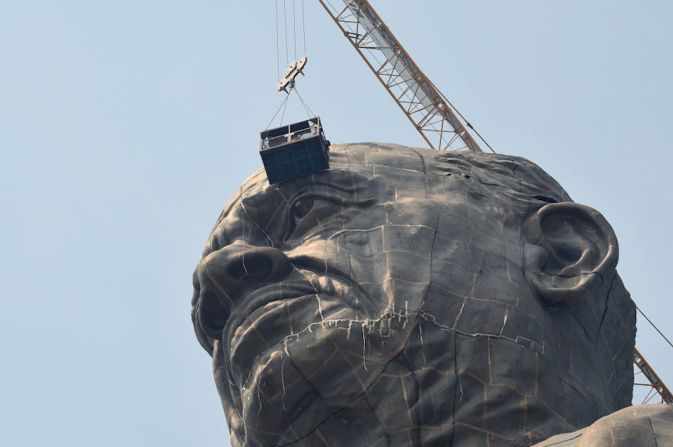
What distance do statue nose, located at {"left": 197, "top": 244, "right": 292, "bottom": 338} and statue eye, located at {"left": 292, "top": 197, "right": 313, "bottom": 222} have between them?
94 centimetres

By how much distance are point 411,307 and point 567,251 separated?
102 inches

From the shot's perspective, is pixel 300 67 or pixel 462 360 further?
pixel 300 67

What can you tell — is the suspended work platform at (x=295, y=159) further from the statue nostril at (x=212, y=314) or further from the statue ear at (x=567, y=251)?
the statue ear at (x=567, y=251)

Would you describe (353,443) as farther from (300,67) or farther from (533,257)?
(300,67)

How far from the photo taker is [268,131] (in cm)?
2367

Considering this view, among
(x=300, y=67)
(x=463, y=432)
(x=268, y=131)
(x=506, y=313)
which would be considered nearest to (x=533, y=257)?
(x=506, y=313)

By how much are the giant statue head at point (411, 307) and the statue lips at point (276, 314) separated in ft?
0.06

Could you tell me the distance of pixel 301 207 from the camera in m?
21.4

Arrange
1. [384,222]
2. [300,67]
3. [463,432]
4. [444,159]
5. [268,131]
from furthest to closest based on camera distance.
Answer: [300,67] < [268,131] < [444,159] < [384,222] < [463,432]

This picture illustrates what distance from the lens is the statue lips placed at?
782 inches

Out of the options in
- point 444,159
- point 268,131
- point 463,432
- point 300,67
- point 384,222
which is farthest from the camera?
point 300,67

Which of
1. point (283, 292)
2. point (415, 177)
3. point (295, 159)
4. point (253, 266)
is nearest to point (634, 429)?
point (283, 292)

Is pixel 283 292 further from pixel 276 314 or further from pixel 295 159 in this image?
pixel 295 159

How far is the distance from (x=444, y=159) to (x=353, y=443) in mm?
4266
